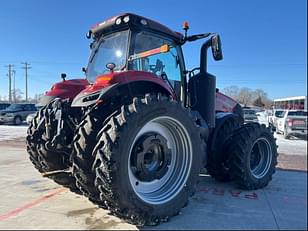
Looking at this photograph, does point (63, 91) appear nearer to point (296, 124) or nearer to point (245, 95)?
point (296, 124)

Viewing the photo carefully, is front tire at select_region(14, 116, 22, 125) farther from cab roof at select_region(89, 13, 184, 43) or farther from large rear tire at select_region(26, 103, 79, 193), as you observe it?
cab roof at select_region(89, 13, 184, 43)

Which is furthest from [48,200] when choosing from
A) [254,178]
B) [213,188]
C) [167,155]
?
[254,178]

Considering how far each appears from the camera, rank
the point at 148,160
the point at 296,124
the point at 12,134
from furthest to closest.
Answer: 1. the point at 12,134
2. the point at 296,124
3. the point at 148,160

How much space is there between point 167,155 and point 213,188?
1803 mm

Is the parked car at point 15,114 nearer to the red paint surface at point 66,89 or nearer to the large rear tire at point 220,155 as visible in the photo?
the red paint surface at point 66,89

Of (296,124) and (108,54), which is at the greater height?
(108,54)

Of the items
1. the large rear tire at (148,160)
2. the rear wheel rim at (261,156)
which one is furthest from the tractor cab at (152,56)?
the rear wheel rim at (261,156)

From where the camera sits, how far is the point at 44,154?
13.9 ft

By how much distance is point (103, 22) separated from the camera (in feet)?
14.7

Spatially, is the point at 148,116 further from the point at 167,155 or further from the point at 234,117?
the point at 234,117

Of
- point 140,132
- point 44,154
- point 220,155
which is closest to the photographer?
point 140,132

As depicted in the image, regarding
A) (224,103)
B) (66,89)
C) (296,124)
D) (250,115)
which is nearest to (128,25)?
(66,89)

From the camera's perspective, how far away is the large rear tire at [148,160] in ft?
10.0

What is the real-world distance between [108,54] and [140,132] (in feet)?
5.20
